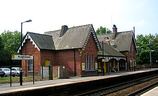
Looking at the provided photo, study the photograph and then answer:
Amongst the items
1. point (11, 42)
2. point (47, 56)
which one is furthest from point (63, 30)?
point (11, 42)

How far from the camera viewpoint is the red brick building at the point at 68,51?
26109 mm

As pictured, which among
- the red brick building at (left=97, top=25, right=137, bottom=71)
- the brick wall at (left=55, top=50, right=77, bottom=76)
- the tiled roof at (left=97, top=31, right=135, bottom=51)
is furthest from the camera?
the tiled roof at (left=97, top=31, right=135, bottom=51)

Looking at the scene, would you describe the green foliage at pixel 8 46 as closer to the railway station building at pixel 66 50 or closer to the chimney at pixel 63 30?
the railway station building at pixel 66 50

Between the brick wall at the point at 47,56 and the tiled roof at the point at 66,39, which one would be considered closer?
the brick wall at the point at 47,56

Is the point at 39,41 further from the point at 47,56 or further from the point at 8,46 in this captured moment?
the point at 8,46

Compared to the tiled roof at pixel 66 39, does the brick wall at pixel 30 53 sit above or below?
below

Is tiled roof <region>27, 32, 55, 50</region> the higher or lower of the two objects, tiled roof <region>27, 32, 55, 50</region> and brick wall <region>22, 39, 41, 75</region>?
the higher

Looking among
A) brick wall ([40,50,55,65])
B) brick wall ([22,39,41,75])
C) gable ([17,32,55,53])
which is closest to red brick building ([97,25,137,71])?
brick wall ([40,50,55,65])

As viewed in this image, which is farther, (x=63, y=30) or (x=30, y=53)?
(x=63, y=30)

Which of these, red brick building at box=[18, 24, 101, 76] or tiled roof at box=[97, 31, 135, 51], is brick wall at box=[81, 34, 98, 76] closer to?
red brick building at box=[18, 24, 101, 76]

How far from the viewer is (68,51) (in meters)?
27.4

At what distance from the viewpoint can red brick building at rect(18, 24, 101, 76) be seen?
26.1 m

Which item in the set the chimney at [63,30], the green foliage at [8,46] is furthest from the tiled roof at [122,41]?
the green foliage at [8,46]

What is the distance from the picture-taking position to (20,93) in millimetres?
9539
